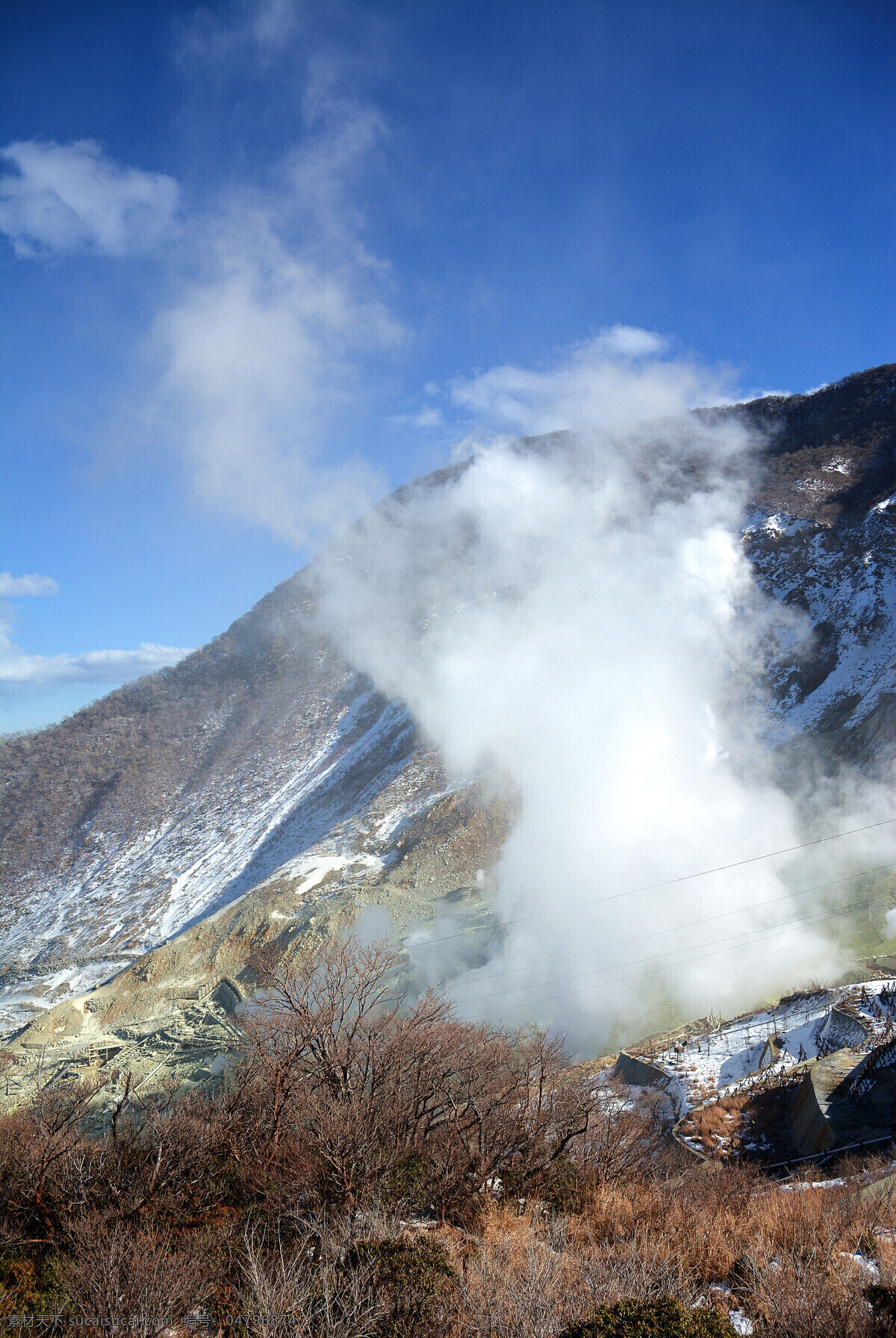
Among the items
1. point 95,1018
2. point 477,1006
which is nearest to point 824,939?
point 477,1006

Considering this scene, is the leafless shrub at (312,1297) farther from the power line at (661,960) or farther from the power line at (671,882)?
the power line at (671,882)

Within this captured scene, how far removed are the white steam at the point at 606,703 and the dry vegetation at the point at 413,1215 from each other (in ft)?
35.3

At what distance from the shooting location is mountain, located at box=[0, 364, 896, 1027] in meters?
32.6

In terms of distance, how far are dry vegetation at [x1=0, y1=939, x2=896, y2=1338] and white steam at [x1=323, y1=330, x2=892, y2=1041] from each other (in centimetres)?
1077

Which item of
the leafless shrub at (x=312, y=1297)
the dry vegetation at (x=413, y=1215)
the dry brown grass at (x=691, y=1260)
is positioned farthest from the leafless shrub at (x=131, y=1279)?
the dry brown grass at (x=691, y=1260)

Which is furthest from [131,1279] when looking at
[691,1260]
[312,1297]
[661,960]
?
[661,960]

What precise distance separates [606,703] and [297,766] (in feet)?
86.3

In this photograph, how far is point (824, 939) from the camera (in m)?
22.9

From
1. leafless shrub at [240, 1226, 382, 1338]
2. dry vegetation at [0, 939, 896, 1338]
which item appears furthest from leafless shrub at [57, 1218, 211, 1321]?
leafless shrub at [240, 1226, 382, 1338]

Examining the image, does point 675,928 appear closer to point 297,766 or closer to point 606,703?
point 606,703

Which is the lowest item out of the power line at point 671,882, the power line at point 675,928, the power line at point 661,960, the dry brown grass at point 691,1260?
the power line at point 661,960

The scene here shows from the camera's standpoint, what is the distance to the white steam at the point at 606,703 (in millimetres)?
24000

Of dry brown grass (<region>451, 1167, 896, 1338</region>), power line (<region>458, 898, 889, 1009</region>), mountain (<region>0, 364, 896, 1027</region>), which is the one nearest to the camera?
dry brown grass (<region>451, 1167, 896, 1338</region>)

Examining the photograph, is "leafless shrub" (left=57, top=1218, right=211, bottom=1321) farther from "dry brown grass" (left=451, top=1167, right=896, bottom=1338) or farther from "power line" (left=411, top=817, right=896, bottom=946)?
"power line" (left=411, top=817, right=896, bottom=946)
